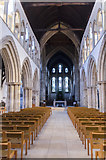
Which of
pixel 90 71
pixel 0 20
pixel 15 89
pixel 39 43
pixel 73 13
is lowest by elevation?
pixel 15 89

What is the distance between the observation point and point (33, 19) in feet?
63.9

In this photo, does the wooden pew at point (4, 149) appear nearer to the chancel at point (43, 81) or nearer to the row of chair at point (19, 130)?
the chancel at point (43, 81)

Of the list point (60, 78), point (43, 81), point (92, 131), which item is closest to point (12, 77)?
point (92, 131)

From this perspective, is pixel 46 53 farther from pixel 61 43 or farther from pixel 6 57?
pixel 6 57

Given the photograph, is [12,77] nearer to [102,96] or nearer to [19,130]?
[102,96]

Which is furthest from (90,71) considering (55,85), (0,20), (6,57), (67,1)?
(55,85)

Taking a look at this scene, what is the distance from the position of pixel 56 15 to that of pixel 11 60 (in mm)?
13542

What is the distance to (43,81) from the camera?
32.0 metres

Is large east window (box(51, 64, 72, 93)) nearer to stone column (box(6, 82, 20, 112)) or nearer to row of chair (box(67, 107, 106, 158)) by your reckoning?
stone column (box(6, 82, 20, 112))

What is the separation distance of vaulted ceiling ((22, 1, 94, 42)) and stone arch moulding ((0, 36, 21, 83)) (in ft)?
23.0

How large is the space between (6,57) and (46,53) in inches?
860

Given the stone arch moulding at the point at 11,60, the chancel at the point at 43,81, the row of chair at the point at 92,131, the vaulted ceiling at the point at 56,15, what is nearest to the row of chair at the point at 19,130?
the chancel at the point at 43,81

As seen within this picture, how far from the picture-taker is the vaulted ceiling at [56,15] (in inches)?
715

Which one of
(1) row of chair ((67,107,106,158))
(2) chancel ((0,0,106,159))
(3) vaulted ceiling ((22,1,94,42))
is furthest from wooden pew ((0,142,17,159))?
(3) vaulted ceiling ((22,1,94,42))
